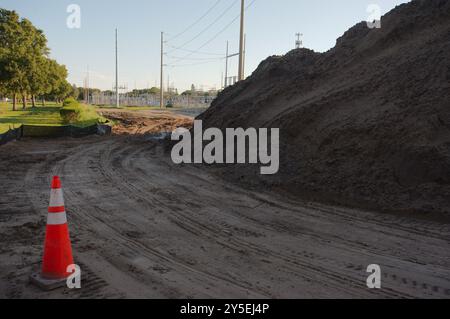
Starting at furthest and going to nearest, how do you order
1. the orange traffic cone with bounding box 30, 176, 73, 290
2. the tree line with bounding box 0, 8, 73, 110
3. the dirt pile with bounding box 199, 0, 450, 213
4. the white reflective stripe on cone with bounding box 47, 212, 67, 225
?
the tree line with bounding box 0, 8, 73, 110 → the dirt pile with bounding box 199, 0, 450, 213 → the white reflective stripe on cone with bounding box 47, 212, 67, 225 → the orange traffic cone with bounding box 30, 176, 73, 290

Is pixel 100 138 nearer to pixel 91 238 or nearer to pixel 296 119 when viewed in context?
pixel 296 119

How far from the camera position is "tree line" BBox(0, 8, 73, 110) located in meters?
37.0

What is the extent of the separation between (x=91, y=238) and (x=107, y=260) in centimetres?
97

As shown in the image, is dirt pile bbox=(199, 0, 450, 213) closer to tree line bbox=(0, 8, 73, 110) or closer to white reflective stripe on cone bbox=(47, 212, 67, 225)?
white reflective stripe on cone bbox=(47, 212, 67, 225)

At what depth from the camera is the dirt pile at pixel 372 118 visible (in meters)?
7.59

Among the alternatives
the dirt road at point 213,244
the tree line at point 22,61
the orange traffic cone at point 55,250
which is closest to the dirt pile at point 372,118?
the dirt road at point 213,244

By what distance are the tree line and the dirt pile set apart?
100 ft

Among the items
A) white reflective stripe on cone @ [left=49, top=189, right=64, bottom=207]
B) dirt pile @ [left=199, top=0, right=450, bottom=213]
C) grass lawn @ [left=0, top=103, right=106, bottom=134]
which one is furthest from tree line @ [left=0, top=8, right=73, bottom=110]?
white reflective stripe on cone @ [left=49, top=189, right=64, bottom=207]

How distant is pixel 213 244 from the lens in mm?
5566

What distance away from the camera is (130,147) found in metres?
16.9

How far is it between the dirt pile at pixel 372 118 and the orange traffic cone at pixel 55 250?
5261 millimetres

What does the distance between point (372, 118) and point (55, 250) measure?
7194 millimetres

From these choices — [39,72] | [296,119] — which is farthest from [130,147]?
[39,72]

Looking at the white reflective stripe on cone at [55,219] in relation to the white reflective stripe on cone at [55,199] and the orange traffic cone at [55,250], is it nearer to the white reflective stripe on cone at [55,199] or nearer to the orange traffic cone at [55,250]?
the orange traffic cone at [55,250]
